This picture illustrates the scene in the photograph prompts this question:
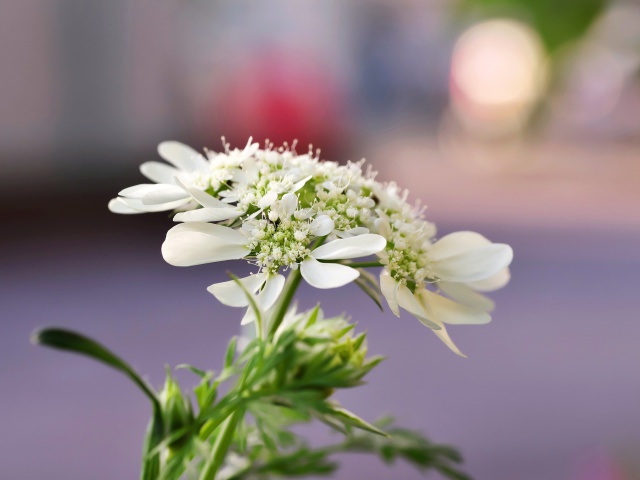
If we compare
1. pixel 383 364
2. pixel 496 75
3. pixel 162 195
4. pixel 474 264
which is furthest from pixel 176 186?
pixel 496 75

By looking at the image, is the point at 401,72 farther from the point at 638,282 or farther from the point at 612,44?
the point at 638,282

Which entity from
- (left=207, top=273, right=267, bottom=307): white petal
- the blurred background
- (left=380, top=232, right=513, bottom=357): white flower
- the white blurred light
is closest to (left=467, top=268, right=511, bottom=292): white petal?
(left=380, top=232, right=513, bottom=357): white flower

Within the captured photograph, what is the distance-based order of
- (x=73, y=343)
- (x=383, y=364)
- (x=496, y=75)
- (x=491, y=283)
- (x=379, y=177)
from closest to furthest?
(x=73, y=343) < (x=491, y=283) < (x=383, y=364) < (x=379, y=177) < (x=496, y=75)

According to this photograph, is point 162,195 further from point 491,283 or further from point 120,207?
point 491,283

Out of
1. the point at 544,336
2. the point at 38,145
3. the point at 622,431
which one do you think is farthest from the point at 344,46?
the point at 622,431

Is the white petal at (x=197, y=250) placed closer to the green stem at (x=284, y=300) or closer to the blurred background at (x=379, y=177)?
the green stem at (x=284, y=300)

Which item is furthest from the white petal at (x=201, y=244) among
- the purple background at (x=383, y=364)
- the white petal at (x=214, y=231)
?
the purple background at (x=383, y=364)
